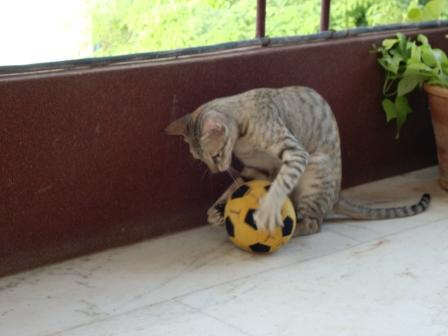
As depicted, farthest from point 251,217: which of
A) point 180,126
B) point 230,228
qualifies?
point 180,126

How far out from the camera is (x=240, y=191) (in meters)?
4.16

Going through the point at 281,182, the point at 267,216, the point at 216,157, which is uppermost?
the point at 216,157

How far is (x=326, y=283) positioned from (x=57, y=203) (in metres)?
1.36

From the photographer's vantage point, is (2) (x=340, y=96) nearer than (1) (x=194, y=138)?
No

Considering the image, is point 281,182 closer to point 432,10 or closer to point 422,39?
point 422,39

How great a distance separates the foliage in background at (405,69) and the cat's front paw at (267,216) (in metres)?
1.56

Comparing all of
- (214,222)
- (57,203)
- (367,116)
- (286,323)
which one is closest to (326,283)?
(286,323)

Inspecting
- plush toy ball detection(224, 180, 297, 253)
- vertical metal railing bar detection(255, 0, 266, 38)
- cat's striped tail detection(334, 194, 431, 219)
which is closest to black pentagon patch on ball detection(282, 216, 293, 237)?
plush toy ball detection(224, 180, 297, 253)

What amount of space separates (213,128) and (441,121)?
1.83 m

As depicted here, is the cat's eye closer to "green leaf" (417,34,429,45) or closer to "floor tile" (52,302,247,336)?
"floor tile" (52,302,247,336)

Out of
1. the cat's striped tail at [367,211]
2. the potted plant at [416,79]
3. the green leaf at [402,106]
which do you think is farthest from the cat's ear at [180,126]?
the green leaf at [402,106]

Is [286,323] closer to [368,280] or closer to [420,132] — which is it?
[368,280]

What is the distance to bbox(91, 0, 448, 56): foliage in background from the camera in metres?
5.68

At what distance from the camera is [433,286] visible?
3816 millimetres
